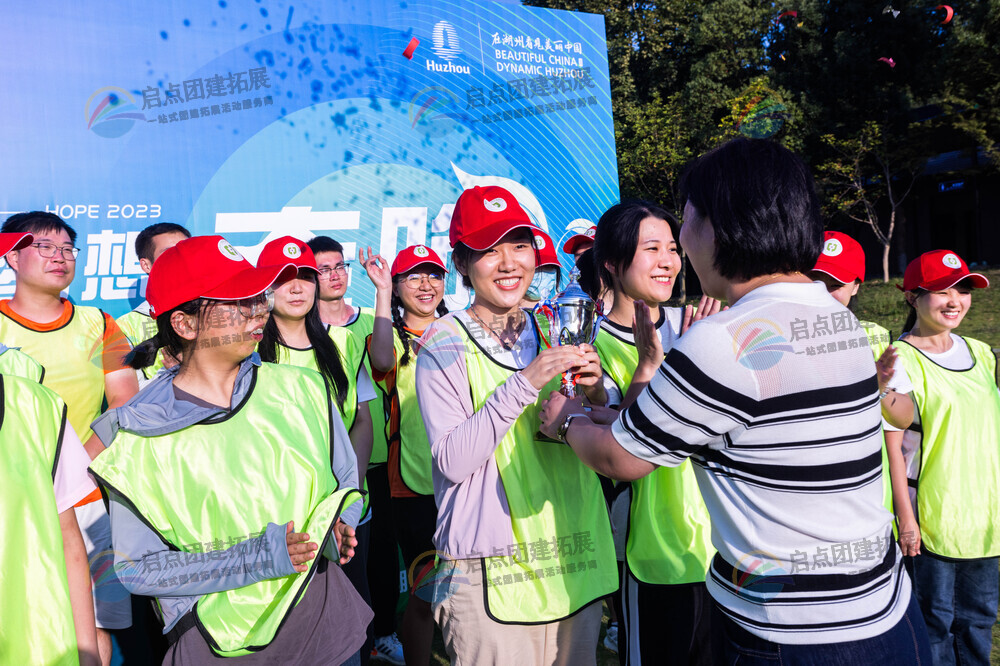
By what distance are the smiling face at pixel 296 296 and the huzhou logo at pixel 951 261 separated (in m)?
2.89

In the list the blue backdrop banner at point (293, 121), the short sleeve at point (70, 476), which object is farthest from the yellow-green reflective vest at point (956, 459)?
the blue backdrop banner at point (293, 121)

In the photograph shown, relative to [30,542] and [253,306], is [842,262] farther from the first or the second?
[30,542]

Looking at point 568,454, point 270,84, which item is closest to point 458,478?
point 568,454

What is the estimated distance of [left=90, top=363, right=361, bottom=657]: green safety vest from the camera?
1632 mm

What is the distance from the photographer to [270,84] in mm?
6715

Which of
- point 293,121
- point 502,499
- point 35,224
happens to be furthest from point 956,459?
point 293,121

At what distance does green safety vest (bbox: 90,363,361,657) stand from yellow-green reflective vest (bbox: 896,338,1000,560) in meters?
2.32

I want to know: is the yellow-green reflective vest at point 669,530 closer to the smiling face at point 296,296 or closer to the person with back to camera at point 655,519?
the person with back to camera at point 655,519

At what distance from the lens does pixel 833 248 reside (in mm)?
2807

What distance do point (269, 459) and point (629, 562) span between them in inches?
45.1

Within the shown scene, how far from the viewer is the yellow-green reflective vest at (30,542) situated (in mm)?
1463

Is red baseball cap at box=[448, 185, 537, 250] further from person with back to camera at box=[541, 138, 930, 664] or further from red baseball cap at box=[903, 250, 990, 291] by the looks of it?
red baseball cap at box=[903, 250, 990, 291]

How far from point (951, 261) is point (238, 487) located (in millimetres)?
2987

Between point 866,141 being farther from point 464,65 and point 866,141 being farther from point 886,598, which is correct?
point 886,598
